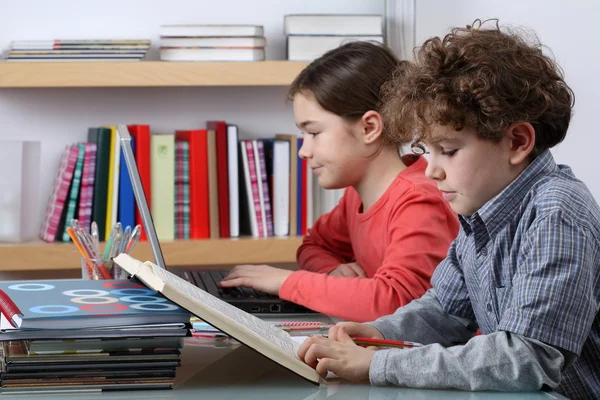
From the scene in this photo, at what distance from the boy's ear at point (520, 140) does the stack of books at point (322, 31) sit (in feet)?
4.93

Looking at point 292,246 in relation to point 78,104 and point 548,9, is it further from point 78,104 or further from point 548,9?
point 548,9

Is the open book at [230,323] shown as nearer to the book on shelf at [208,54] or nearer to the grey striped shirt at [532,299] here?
the grey striped shirt at [532,299]

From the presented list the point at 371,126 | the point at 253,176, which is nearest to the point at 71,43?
the point at 253,176

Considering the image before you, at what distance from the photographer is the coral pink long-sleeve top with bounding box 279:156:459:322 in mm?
1451

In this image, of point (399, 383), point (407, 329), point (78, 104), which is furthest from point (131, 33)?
point (399, 383)

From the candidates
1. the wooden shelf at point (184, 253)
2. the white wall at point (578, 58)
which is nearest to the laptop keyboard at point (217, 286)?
the white wall at point (578, 58)

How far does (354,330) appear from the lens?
112cm

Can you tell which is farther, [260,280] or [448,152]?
[260,280]

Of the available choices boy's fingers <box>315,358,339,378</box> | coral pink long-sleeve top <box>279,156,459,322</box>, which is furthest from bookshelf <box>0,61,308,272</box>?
boy's fingers <box>315,358,339,378</box>

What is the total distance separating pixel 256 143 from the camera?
102 inches

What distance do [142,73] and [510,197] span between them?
5.28 ft

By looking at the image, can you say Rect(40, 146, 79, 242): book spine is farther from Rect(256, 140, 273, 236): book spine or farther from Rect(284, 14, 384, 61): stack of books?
Rect(284, 14, 384, 61): stack of books

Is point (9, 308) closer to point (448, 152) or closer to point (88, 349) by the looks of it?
point (88, 349)

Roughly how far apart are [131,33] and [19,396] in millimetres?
1928
